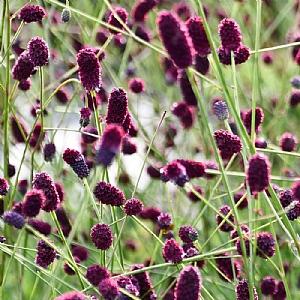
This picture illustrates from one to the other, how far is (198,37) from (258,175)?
8.3 inches

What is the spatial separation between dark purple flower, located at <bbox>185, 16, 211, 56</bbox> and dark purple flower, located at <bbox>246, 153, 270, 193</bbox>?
0.58ft

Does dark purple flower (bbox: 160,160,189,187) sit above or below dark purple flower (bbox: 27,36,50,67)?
below

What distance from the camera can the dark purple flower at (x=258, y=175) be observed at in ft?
2.15

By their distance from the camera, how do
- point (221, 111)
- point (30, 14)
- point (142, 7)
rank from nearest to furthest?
1. point (221, 111)
2. point (30, 14)
3. point (142, 7)

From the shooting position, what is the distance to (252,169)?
0.66 meters

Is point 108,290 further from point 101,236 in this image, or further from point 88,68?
point 88,68

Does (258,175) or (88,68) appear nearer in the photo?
(258,175)

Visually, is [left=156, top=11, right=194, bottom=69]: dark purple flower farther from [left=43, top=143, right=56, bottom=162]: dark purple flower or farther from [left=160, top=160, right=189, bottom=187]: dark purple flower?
[left=43, top=143, right=56, bottom=162]: dark purple flower

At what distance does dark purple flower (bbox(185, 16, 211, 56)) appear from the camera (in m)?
0.78

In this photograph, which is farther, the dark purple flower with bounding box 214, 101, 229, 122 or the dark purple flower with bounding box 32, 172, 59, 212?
the dark purple flower with bounding box 214, 101, 229, 122

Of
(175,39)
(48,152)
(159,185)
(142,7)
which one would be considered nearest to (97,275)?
(175,39)

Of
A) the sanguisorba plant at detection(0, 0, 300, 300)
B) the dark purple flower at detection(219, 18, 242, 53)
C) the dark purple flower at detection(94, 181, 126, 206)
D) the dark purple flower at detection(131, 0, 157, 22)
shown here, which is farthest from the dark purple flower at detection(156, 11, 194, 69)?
the dark purple flower at detection(131, 0, 157, 22)

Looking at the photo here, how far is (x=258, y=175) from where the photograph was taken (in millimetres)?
659

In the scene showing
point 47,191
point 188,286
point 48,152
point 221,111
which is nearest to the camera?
point 188,286
